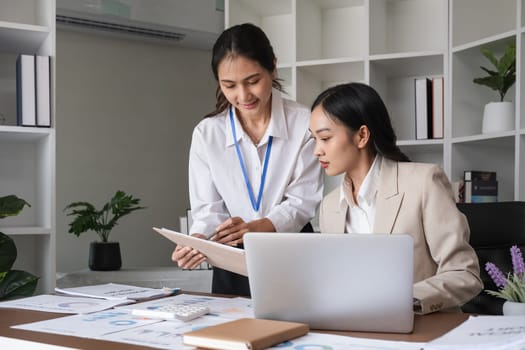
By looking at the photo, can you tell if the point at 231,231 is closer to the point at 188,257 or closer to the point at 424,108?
the point at 188,257

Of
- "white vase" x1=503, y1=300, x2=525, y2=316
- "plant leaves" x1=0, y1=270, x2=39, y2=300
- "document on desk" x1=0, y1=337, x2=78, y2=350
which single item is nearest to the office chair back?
"white vase" x1=503, y1=300, x2=525, y2=316

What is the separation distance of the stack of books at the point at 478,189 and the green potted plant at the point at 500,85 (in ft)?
0.70

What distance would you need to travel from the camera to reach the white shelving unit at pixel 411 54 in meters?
3.03

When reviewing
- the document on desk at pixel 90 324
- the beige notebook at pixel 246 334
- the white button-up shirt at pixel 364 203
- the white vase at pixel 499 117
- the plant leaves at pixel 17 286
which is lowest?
the plant leaves at pixel 17 286

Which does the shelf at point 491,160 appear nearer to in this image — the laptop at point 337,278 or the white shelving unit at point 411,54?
the white shelving unit at point 411,54

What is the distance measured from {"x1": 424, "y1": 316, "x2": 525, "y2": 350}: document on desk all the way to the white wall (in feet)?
11.3

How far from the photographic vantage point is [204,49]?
15.9 ft

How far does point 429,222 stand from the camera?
5.45ft

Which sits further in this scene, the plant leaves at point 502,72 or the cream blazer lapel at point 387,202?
the plant leaves at point 502,72

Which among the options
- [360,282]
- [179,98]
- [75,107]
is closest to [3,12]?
[75,107]

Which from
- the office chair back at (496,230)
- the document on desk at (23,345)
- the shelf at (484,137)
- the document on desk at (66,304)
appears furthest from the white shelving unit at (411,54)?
the document on desk at (23,345)

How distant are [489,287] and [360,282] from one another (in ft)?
3.71

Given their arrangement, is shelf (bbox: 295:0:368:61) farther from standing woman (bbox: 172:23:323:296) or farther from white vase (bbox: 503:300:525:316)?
white vase (bbox: 503:300:525:316)

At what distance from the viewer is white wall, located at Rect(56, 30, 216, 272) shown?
428 cm
